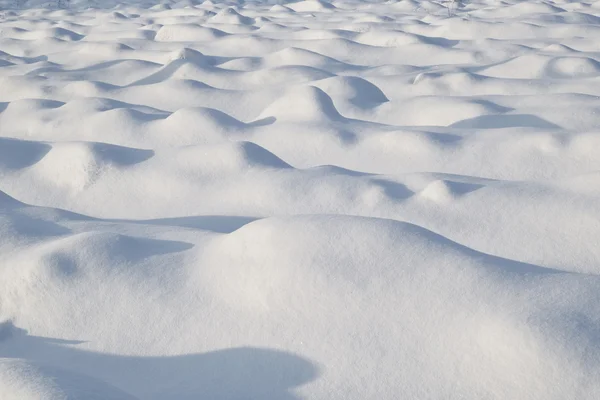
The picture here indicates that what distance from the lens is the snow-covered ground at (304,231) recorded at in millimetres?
1410

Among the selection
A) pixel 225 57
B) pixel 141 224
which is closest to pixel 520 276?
pixel 141 224

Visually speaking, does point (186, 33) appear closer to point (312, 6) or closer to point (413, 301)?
point (312, 6)

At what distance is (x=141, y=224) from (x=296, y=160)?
800 millimetres

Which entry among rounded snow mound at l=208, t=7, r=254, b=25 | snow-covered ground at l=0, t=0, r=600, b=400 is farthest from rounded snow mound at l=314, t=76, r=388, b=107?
rounded snow mound at l=208, t=7, r=254, b=25

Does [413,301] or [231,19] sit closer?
[413,301]

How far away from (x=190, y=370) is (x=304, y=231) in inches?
17.6

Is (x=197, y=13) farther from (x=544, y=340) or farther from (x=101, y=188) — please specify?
(x=544, y=340)

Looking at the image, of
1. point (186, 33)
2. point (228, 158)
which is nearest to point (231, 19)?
point (186, 33)

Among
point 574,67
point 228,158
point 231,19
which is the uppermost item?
point 228,158

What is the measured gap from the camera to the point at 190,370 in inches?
59.1

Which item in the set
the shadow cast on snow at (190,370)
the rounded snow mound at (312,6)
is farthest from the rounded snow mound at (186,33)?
the shadow cast on snow at (190,370)

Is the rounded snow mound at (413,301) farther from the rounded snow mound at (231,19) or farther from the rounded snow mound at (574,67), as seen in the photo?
the rounded snow mound at (231,19)

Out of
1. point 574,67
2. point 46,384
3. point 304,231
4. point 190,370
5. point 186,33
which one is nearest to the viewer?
point 46,384

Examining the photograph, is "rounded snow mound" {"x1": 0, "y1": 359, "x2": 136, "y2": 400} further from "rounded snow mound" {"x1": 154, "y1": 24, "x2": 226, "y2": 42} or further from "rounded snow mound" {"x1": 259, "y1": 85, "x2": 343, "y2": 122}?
"rounded snow mound" {"x1": 154, "y1": 24, "x2": 226, "y2": 42}
